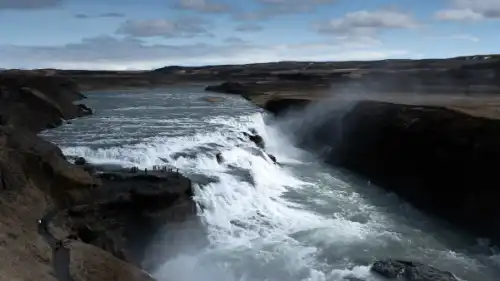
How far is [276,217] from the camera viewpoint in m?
14.8

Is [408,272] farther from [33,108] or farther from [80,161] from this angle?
[33,108]

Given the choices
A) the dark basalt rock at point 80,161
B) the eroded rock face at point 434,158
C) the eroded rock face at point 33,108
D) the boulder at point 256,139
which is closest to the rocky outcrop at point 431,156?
the eroded rock face at point 434,158

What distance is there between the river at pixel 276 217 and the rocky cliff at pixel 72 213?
1107mm

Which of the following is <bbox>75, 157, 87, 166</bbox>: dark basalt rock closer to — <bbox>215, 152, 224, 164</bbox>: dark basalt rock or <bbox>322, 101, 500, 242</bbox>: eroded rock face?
<bbox>215, 152, 224, 164</bbox>: dark basalt rock

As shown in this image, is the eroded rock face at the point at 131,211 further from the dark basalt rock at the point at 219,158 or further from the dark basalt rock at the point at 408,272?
the dark basalt rock at the point at 408,272

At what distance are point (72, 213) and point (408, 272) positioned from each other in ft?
22.0

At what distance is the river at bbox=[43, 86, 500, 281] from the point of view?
37.6ft

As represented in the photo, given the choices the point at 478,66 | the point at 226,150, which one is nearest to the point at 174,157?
the point at 226,150

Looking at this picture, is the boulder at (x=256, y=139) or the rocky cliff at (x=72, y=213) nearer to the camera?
the rocky cliff at (x=72, y=213)

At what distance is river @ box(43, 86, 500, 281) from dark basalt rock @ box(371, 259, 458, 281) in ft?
1.12

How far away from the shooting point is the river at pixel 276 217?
11.5 m

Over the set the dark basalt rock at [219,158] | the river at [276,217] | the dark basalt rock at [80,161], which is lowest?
the river at [276,217]

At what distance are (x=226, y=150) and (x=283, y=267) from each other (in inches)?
330

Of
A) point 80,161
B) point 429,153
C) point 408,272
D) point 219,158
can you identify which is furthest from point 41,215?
point 429,153
